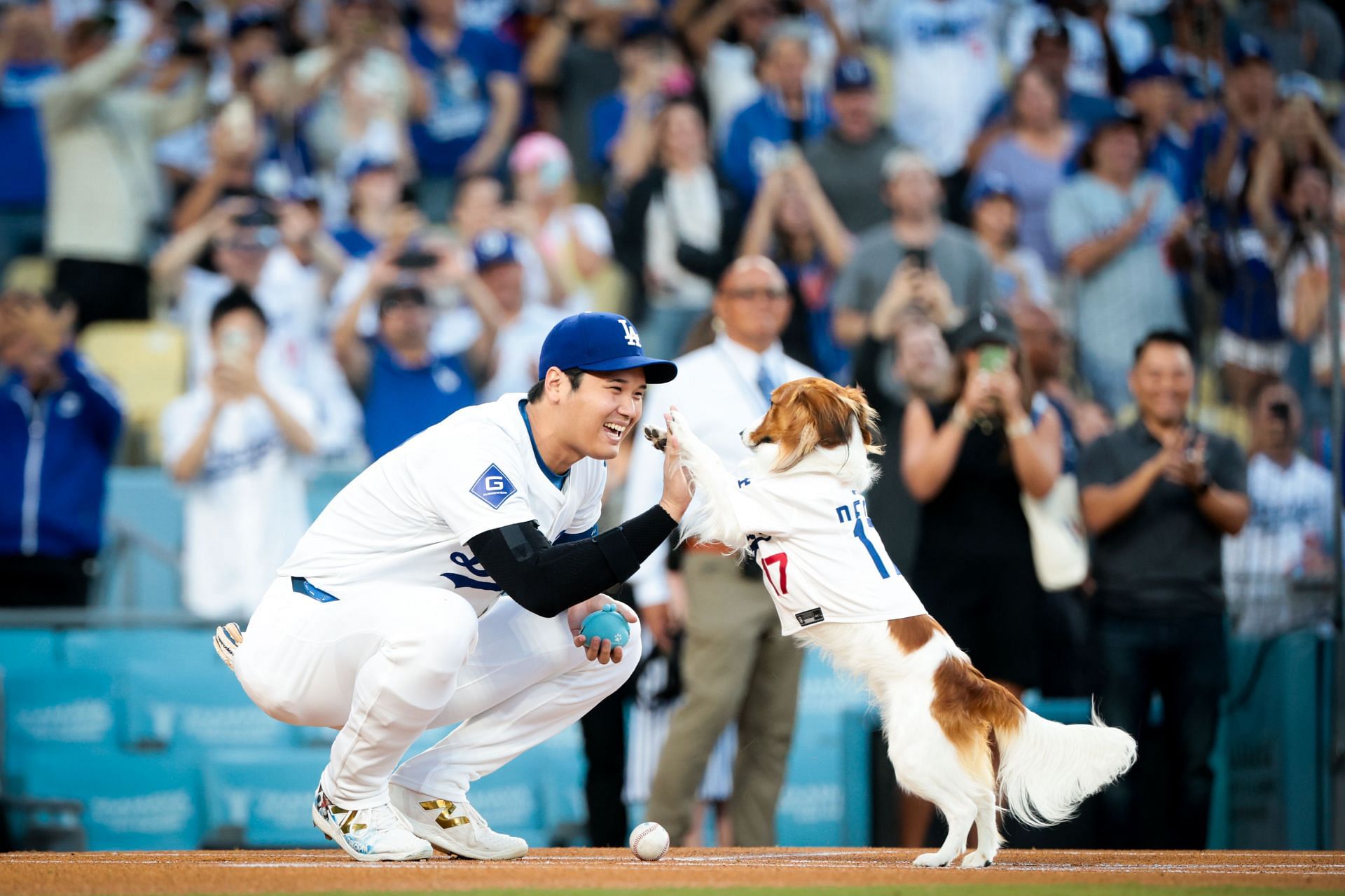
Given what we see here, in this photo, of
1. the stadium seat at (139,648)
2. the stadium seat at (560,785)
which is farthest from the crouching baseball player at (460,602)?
the stadium seat at (139,648)

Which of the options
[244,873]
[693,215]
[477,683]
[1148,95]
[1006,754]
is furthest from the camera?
[1148,95]

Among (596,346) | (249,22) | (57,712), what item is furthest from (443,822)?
(249,22)

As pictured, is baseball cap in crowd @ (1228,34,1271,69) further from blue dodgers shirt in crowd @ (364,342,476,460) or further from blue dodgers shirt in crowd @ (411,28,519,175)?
blue dodgers shirt in crowd @ (364,342,476,460)

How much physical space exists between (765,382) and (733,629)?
3.34ft

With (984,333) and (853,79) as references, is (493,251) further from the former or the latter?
(984,333)

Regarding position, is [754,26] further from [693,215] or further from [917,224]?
[917,224]

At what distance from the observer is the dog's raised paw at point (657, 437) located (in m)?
4.25

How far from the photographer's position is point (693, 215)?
30.0 ft

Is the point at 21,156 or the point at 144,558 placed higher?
the point at 21,156

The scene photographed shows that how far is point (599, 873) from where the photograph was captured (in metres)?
3.84

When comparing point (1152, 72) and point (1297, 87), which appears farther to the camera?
point (1152, 72)

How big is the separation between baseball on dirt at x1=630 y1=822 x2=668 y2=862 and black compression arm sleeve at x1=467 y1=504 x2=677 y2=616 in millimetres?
843

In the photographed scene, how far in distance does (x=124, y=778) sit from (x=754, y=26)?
6513mm

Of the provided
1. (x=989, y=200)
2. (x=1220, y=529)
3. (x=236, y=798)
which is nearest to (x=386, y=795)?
(x=236, y=798)
